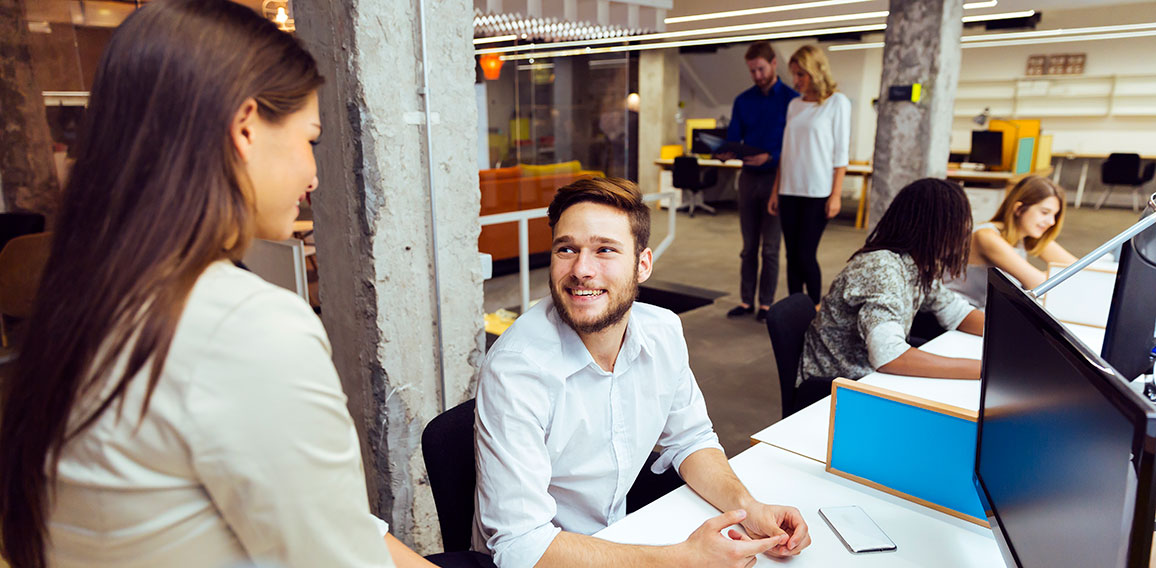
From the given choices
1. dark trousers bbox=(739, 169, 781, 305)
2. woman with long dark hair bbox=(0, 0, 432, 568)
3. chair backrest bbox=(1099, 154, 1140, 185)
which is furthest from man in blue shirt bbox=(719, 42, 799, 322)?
chair backrest bbox=(1099, 154, 1140, 185)

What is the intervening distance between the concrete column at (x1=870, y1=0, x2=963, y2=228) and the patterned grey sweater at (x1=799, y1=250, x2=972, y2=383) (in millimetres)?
2335

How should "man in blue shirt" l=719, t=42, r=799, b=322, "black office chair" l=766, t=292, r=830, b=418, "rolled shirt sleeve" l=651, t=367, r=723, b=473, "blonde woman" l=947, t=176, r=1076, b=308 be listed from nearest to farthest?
1. "rolled shirt sleeve" l=651, t=367, r=723, b=473
2. "black office chair" l=766, t=292, r=830, b=418
3. "blonde woman" l=947, t=176, r=1076, b=308
4. "man in blue shirt" l=719, t=42, r=799, b=322

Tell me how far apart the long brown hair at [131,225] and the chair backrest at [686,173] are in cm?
903

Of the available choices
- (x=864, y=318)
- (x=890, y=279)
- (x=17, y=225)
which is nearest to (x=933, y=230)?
(x=890, y=279)

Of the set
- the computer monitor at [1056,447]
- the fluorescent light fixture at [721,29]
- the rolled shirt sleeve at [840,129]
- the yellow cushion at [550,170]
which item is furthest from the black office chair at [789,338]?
the fluorescent light fixture at [721,29]

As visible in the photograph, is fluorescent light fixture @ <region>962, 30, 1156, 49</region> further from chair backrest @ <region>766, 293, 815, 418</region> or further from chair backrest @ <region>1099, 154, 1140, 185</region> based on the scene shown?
chair backrest @ <region>766, 293, 815, 418</region>

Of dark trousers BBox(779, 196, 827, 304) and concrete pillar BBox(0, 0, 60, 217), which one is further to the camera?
concrete pillar BBox(0, 0, 60, 217)

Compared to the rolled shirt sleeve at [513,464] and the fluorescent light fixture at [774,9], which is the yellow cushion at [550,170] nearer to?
the fluorescent light fixture at [774,9]

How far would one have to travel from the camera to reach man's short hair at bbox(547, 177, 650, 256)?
151 cm

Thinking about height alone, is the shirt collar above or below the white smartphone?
above

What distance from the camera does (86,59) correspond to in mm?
4941

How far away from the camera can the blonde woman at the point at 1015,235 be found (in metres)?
2.88

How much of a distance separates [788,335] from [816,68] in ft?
8.46

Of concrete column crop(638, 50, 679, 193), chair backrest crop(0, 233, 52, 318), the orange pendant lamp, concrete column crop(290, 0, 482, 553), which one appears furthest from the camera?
concrete column crop(638, 50, 679, 193)
